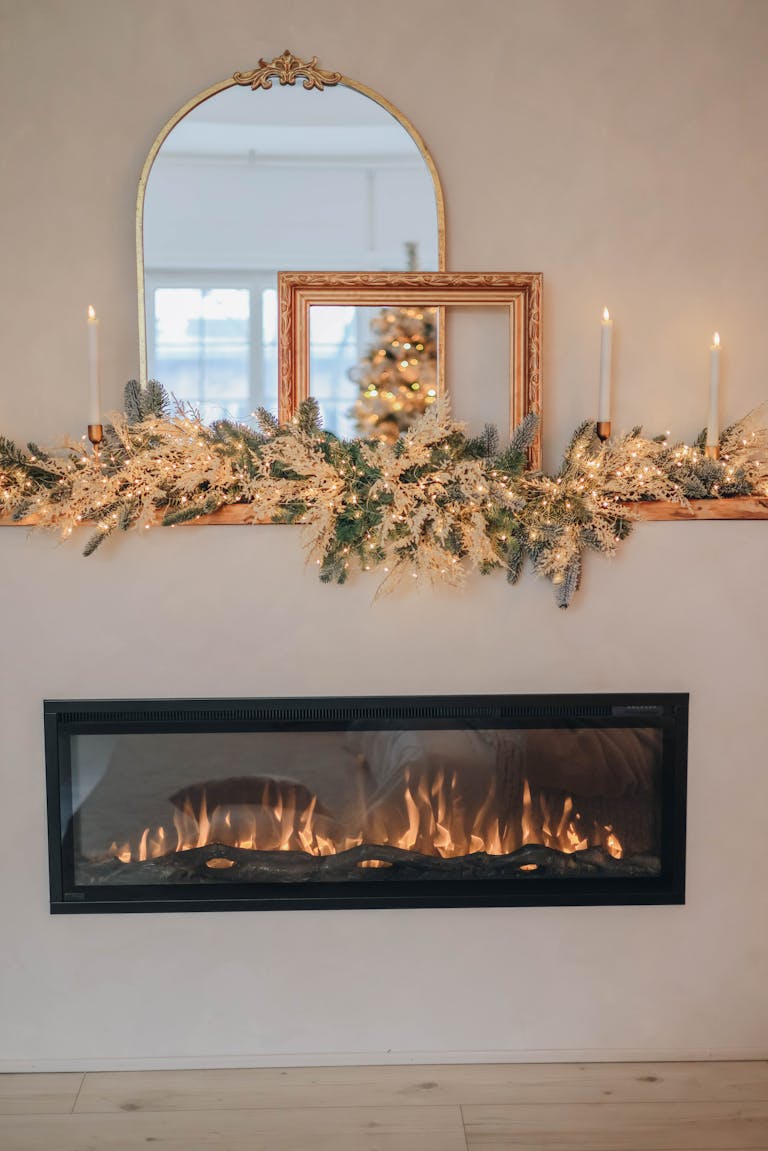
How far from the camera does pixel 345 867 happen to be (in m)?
1.90

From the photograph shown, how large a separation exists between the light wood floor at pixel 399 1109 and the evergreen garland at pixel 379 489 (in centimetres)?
102

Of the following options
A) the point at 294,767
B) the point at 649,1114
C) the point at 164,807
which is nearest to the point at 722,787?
the point at 649,1114

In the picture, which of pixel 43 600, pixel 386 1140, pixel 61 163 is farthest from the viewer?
pixel 61 163

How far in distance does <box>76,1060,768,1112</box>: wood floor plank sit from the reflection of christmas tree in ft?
4.57

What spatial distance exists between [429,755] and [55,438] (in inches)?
43.3

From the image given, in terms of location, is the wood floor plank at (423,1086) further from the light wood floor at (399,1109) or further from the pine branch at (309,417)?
the pine branch at (309,417)

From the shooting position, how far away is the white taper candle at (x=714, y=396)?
192 centimetres

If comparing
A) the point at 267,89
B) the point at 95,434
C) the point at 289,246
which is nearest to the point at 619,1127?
the point at 95,434

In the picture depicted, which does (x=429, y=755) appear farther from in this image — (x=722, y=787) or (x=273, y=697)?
(x=722, y=787)

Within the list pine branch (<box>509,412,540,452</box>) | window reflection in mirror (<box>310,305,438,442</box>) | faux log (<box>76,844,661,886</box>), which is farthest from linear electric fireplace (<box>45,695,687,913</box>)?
window reflection in mirror (<box>310,305,438,442</box>)

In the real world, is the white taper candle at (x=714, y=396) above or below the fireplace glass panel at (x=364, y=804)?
above

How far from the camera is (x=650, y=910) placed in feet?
6.32

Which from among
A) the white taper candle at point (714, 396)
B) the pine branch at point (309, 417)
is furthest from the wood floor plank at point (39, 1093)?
the white taper candle at point (714, 396)

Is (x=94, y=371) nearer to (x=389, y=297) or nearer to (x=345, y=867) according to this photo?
(x=389, y=297)
